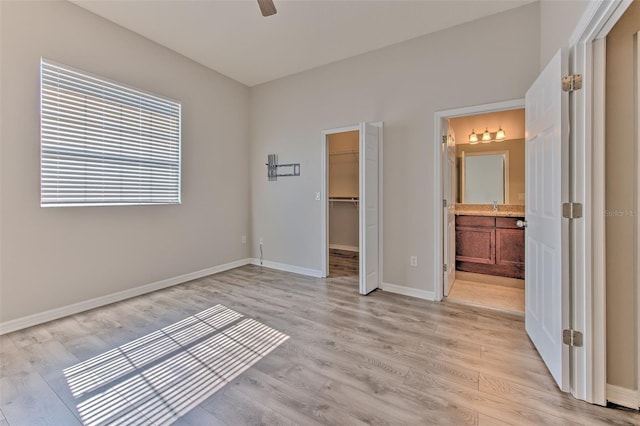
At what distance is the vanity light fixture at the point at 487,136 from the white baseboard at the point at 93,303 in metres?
4.68

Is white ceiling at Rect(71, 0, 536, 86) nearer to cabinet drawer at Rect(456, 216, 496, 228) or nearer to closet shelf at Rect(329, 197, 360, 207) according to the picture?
cabinet drawer at Rect(456, 216, 496, 228)

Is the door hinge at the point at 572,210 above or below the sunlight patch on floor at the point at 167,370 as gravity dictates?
above

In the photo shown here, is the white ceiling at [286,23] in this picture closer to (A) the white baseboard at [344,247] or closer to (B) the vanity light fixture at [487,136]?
(B) the vanity light fixture at [487,136]

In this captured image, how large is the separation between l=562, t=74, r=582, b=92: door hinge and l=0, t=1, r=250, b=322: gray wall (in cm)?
405

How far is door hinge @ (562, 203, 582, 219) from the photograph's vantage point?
1614 mm

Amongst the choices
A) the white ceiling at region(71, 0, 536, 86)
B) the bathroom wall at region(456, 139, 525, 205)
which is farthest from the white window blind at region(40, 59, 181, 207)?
the bathroom wall at region(456, 139, 525, 205)

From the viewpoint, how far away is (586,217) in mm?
1576

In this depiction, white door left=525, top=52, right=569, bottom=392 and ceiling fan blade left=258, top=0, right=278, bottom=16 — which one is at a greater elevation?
ceiling fan blade left=258, top=0, right=278, bottom=16

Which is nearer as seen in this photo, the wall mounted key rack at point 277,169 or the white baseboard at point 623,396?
the white baseboard at point 623,396

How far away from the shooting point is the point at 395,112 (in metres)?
3.44

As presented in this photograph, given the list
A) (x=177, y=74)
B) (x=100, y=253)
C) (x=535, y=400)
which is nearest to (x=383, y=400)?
(x=535, y=400)

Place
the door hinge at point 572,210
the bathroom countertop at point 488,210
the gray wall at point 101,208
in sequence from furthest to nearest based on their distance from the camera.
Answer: the bathroom countertop at point 488,210 < the gray wall at point 101,208 < the door hinge at point 572,210

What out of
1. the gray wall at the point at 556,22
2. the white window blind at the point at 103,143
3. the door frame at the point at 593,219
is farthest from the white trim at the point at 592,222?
the white window blind at the point at 103,143

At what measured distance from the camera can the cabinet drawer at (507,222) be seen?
12.9 feet
